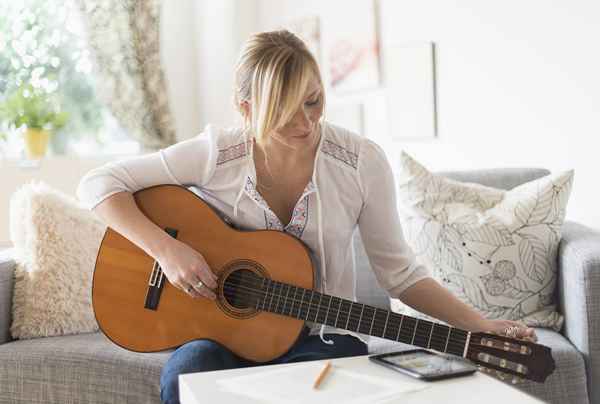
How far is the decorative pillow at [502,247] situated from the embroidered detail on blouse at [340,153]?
21.2 inches

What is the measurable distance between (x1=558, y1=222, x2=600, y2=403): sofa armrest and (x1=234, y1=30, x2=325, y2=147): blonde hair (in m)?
0.79

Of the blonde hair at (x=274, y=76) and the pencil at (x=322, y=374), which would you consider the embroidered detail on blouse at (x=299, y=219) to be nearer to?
the blonde hair at (x=274, y=76)

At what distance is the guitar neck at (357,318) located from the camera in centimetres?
149

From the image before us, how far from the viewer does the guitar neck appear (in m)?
1.49

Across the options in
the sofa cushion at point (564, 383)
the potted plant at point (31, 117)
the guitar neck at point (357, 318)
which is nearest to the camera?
the guitar neck at point (357, 318)

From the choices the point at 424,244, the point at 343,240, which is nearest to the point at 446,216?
the point at 424,244

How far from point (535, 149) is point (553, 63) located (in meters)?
0.31

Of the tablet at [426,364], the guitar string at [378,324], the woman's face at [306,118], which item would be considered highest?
the woman's face at [306,118]

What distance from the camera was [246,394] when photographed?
1.31 m

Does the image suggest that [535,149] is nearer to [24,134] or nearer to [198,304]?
[198,304]

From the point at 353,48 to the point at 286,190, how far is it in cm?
217

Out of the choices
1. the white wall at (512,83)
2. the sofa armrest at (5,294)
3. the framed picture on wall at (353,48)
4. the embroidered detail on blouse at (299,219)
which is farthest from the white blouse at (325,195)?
the framed picture on wall at (353,48)

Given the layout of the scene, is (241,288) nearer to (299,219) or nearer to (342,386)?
(299,219)

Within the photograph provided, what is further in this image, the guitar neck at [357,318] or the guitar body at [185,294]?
the guitar body at [185,294]
